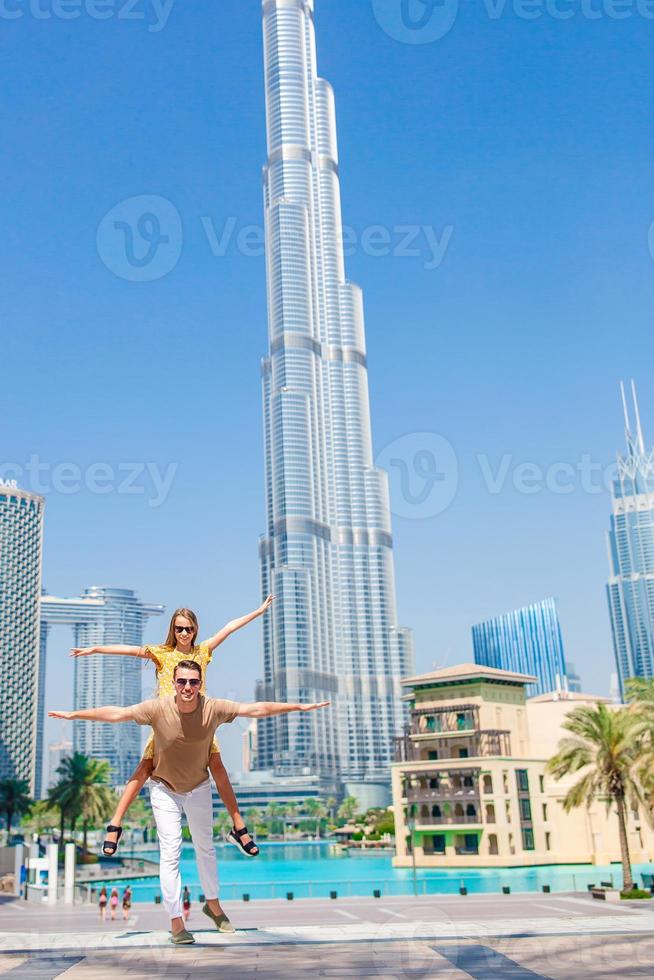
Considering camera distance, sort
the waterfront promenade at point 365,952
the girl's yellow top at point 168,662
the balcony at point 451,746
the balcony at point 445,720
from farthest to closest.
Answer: the balcony at point 445,720, the balcony at point 451,746, the girl's yellow top at point 168,662, the waterfront promenade at point 365,952

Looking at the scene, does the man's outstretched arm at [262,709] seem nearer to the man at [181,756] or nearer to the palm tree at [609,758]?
the man at [181,756]

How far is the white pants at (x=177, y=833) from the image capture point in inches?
449

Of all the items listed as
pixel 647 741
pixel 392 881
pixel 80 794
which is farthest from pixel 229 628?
pixel 80 794

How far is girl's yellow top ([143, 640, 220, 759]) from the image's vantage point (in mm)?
11734

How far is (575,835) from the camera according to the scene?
251ft

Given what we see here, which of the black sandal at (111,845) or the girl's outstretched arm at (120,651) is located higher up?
the girl's outstretched arm at (120,651)

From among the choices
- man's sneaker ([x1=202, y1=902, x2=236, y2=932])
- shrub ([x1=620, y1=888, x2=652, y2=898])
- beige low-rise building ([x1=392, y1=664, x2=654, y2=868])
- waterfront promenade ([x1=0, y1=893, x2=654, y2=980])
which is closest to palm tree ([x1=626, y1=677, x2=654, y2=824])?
shrub ([x1=620, y1=888, x2=652, y2=898])

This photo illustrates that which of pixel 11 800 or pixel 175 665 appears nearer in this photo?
pixel 175 665

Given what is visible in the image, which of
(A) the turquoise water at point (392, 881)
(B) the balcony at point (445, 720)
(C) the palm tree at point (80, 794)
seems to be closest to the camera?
(A) the turquoise water at point (392, 881)

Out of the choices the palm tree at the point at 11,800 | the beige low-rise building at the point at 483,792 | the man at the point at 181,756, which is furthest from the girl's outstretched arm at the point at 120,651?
the palm tree at the point at 11,800

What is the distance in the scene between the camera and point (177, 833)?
11633mm

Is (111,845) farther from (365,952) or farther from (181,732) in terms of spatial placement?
(365,952)

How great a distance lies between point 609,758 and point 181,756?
32687 millimetres

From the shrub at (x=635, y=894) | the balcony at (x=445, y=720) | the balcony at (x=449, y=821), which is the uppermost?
the balcony at (x=445, y=720)
